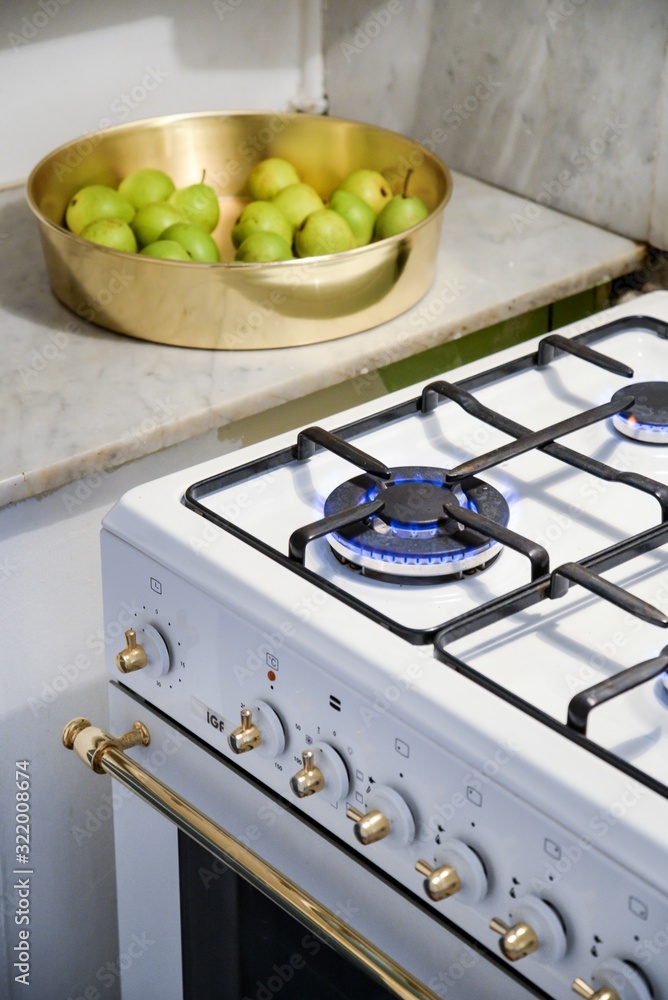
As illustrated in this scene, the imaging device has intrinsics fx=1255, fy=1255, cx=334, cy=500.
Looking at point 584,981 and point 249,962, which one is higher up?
point 584,981

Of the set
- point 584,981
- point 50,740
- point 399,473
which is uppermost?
point 399,473

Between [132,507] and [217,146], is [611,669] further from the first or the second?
[217,146]

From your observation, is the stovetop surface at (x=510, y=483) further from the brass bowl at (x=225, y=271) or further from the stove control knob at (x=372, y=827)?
the brass bowl at (x=225, y=271)

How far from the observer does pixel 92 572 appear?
117cm

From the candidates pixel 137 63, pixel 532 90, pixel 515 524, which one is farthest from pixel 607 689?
pixel 137 63

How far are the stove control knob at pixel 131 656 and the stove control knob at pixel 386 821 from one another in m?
0.21

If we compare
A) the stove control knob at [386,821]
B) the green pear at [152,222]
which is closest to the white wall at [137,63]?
the green pear at [152,222]

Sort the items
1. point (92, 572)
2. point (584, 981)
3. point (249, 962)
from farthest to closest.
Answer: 1. point (92, 572)
2. point (249, 962)
3. point (584, 981)

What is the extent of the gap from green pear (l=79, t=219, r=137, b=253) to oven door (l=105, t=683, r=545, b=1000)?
56 centimetres

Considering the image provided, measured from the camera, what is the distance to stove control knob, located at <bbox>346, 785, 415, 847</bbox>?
0.68 meters

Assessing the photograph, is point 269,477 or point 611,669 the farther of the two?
point 269,477

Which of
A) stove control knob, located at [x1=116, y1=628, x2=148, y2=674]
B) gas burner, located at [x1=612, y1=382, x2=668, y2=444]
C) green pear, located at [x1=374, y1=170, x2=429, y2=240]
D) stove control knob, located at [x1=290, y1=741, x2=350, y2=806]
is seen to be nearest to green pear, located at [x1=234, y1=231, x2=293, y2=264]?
green pear, located at [x1=374, y1=170, x2=429, y2=240]

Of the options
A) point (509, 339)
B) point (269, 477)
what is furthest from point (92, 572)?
point (509, 339)

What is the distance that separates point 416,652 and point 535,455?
28 centimetres
